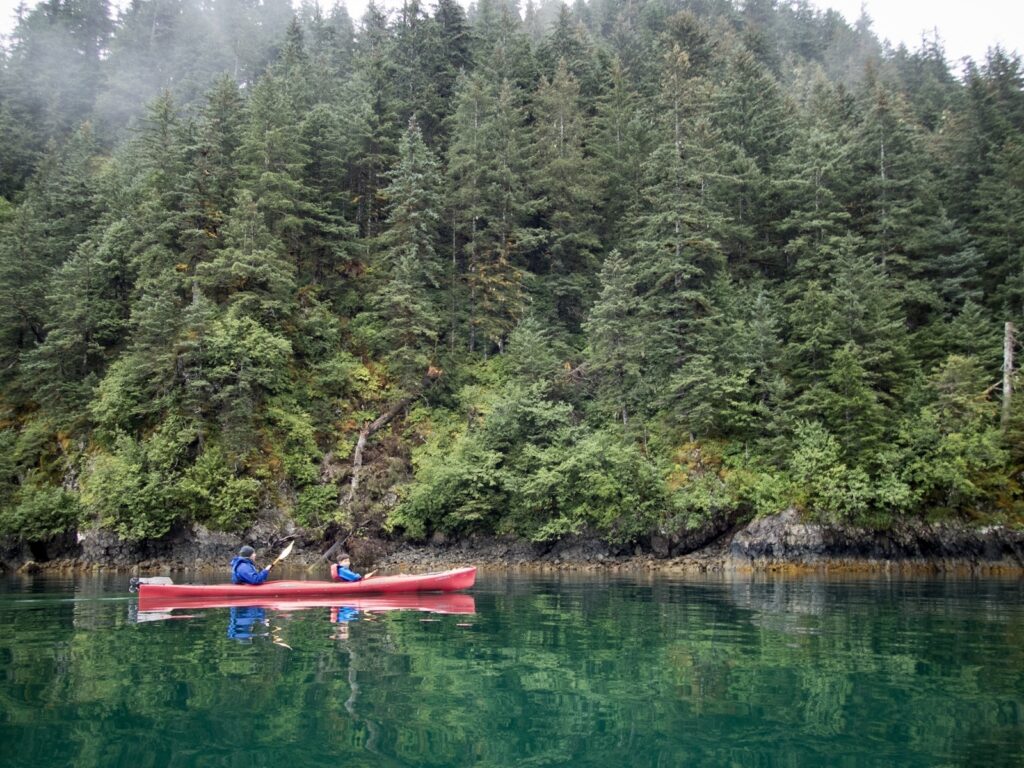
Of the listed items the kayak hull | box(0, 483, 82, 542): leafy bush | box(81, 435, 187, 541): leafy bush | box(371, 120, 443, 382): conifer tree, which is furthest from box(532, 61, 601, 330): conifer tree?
box(0, 483, 82, 542): leafy bush

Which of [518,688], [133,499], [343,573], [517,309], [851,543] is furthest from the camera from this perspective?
[517,309]

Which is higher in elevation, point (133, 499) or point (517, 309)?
point (517, 309)

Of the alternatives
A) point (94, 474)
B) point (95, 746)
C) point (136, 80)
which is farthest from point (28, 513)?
point (136, 80)

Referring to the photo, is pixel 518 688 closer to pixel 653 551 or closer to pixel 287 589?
pixel 287 589

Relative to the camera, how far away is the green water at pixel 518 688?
218 inches

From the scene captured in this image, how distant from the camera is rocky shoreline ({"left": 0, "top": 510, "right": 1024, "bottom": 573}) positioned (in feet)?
76.7

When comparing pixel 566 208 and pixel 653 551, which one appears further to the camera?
pixel 566 208

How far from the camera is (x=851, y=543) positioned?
2383cm

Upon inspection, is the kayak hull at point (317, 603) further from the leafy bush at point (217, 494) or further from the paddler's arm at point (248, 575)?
the leafy bush at point (217, 494)

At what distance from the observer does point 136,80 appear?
2445 inches

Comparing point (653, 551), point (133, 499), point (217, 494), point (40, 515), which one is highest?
point (217, 494)

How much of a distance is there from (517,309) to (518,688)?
1035 inches

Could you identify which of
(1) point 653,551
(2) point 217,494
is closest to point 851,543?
(1) point 653,551

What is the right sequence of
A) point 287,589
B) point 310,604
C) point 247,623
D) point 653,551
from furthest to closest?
point 653,551 < point 287,589 < point 310,604 < point 247,623
